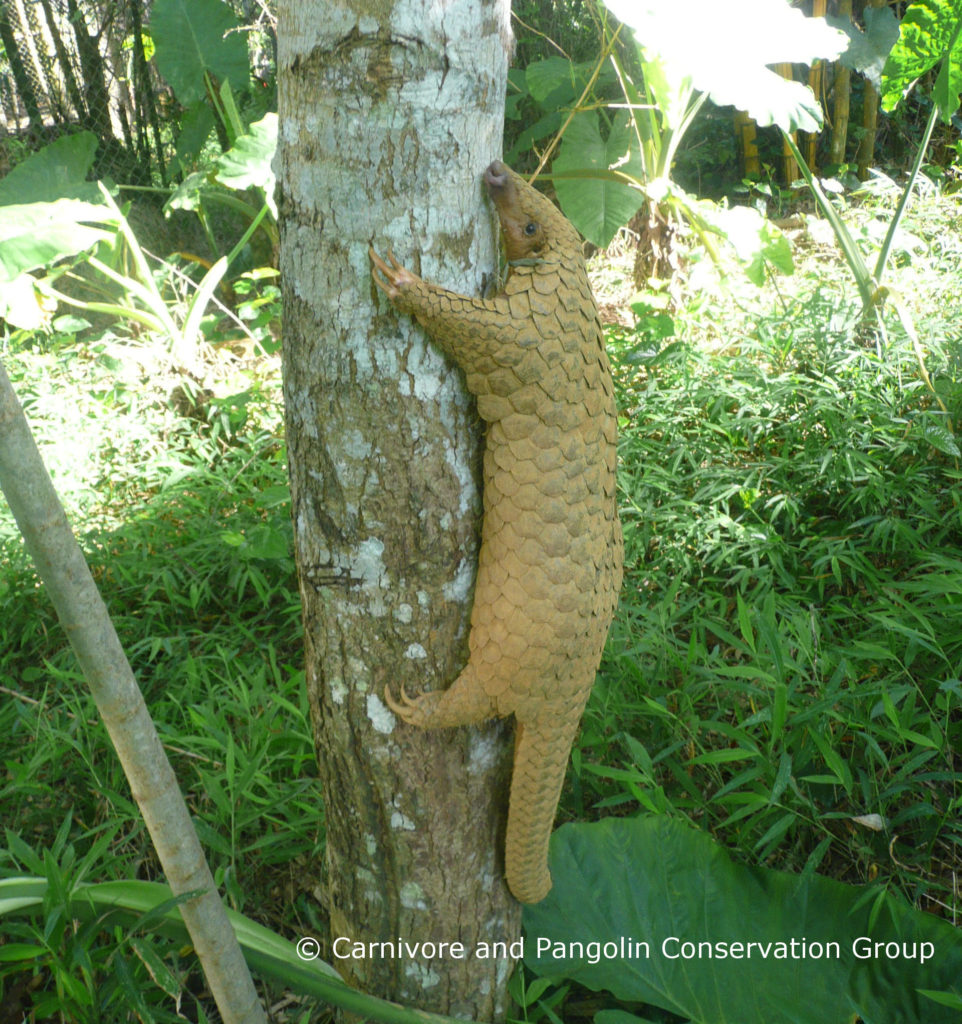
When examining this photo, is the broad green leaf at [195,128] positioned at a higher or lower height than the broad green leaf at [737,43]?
lower

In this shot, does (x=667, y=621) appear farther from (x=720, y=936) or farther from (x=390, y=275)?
(x=390, y=275)

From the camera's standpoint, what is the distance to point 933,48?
2.73 m

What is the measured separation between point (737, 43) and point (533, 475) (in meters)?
2.29

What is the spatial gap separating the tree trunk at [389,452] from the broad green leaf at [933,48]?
2.45 meters

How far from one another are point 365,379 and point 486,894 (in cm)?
94

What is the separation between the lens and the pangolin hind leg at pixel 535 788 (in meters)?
1.26

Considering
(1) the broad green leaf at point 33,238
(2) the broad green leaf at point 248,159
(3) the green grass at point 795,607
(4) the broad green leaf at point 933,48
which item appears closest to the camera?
(3) the green grass at point 795,607

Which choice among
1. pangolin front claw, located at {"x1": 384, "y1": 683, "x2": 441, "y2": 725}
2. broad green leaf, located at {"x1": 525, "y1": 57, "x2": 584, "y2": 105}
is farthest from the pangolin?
broad green leaf, located at {"x1": 525, "y1": 57, "x2": 584, "y2": 105}

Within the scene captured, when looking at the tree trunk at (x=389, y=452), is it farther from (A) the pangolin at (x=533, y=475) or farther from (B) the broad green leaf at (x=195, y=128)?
(B) the broad green leaf at (x=195, y=128)

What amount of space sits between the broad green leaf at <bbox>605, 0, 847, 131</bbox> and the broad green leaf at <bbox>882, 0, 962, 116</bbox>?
9.4 inches

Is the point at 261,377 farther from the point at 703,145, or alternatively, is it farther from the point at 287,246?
the point at 703,145

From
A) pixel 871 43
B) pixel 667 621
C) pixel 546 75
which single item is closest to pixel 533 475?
pixel 667 621

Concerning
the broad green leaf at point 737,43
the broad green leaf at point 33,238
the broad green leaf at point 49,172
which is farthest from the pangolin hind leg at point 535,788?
the broad green leaf at point 49,172

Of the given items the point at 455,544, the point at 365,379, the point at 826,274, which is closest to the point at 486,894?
the point at 455,544
